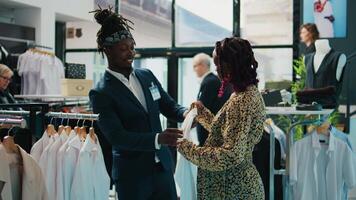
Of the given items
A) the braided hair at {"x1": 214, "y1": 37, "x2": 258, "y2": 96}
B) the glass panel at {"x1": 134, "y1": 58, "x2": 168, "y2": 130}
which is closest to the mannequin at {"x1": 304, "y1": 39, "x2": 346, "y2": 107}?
the braided hair at {"x1": 214, "y1": 37, "x2": 258, "y2": 96}

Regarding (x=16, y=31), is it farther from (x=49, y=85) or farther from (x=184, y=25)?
(x=184, y=25)

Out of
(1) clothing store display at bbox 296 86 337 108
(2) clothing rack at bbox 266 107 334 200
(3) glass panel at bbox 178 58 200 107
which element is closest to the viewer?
(2) clothing rack at bbox 266 107 334 200

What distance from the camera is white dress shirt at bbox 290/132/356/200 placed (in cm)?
344

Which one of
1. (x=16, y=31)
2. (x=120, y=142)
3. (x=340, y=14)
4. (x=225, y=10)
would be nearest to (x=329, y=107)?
(x=120, y=142)

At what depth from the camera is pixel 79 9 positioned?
7539 mm

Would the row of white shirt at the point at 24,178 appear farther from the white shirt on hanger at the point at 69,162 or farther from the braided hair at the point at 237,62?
the braided hair at the point at 237,62

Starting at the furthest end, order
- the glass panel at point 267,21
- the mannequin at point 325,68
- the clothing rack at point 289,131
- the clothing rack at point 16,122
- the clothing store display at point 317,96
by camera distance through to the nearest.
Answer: the glass panel at point 267,21 → the mannequin at point 325,68 → the clothing store display at point 317,96 → the clothing rack at point 289,131 → the clothing rack at point 16,122

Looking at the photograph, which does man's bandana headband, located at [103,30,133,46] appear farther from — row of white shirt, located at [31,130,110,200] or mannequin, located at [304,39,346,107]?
mannequin, located at [304,39,346,107]

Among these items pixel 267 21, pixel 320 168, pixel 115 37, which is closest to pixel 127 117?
pixel 115 37

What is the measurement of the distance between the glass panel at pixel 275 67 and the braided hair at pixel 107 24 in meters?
4.65

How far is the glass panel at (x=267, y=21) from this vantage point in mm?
6824

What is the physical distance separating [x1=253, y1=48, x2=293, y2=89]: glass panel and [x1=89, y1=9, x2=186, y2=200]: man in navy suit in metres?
4.67

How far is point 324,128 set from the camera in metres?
3.44

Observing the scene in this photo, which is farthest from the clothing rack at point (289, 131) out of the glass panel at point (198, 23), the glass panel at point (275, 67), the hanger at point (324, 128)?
the glass panel at point (198, 23)
